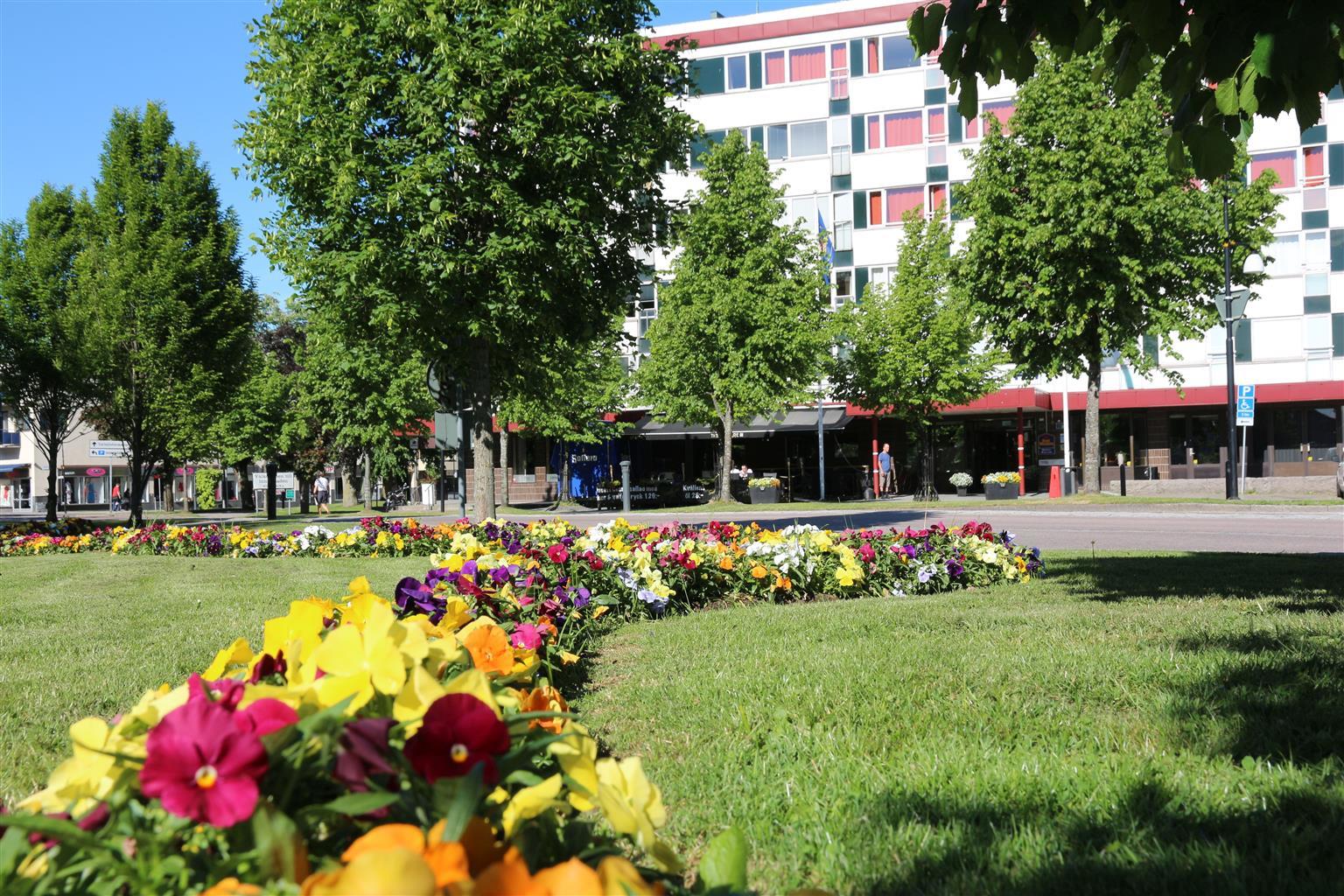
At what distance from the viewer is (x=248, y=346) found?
23.8 m

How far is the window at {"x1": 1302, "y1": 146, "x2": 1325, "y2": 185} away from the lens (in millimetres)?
36594

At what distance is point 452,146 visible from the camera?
39.4 ft

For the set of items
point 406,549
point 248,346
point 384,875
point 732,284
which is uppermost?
point 732,284

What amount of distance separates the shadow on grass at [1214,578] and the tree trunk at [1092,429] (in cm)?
1538

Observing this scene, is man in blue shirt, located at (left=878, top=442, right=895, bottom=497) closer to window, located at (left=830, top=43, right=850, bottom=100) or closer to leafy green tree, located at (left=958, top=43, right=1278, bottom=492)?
leafy green tree, located at (left=958, top=43, right=1278, bottom=492)

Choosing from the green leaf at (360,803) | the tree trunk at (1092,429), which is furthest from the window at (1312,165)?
the green leaf at (360,803)

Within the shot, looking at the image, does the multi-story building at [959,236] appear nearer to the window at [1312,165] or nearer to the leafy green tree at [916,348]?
the window at [1312,165]

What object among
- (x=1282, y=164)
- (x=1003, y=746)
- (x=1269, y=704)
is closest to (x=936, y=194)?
(x=1282, y=164)

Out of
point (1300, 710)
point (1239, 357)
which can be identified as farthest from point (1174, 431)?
point (1300, 710)

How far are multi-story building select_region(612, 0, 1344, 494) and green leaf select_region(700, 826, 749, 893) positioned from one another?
34329mm

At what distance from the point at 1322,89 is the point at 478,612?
3900mm

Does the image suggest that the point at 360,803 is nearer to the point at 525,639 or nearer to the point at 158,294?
the point at 525,639

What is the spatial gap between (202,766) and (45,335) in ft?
78.6

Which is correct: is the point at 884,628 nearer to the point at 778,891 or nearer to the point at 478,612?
the point at 478,612
